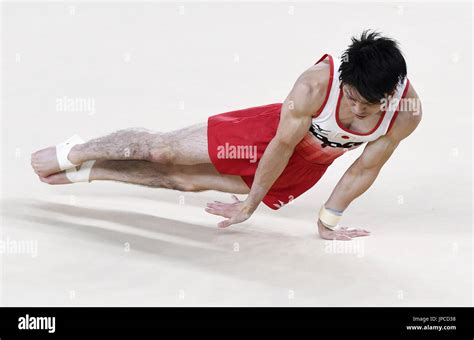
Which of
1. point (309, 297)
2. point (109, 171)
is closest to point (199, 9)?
point (109, 171)

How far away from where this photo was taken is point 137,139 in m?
4.18

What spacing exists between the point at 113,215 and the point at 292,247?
0.92 m

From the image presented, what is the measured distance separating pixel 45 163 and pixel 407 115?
173cm

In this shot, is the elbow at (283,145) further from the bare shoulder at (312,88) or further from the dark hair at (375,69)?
the dark hair at (375,69)

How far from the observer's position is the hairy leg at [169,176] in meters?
4.22

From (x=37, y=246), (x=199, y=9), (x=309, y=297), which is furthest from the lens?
(x=199, y=9)

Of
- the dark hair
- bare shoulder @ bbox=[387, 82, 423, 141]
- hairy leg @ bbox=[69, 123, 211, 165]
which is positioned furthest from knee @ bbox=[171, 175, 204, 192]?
the dark hair

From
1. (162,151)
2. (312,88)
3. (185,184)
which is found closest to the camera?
(312,88)

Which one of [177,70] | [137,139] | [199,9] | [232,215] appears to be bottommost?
[232,215]

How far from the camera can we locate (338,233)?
4.00m

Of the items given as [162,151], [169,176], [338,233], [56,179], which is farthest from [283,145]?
[56,179]

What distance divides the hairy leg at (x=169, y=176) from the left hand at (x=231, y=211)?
10 cm

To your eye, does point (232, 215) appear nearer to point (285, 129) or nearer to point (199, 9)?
point (285, 129)

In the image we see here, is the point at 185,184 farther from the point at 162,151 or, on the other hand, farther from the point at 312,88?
the point at 312,88
